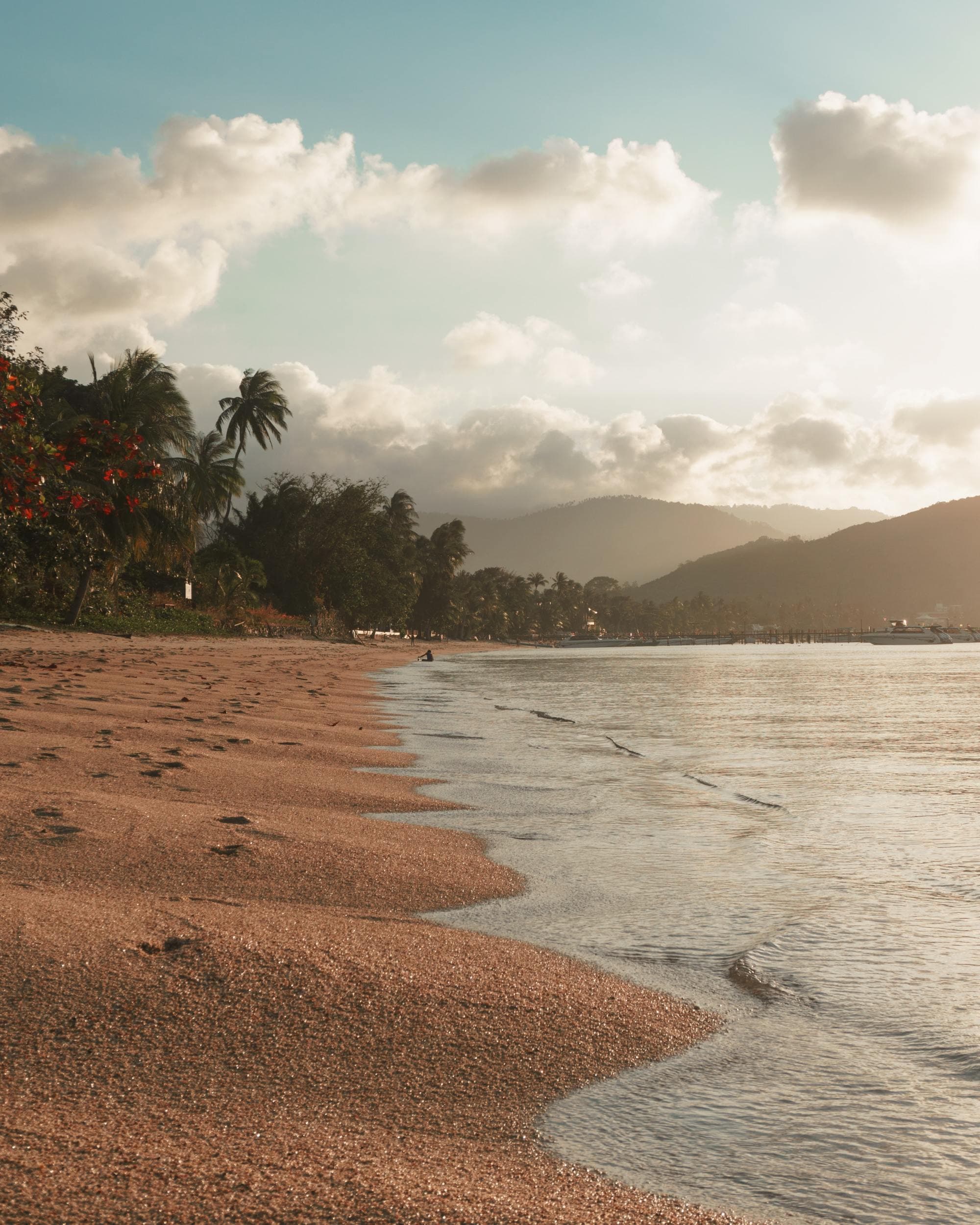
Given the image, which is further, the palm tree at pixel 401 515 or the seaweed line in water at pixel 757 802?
the palm tree at pixel 401 515

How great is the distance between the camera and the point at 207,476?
42.4 metres

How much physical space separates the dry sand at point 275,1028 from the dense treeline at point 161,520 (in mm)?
6633

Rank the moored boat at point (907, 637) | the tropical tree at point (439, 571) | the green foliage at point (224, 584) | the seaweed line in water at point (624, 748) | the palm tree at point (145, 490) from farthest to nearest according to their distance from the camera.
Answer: the moored boat at point (907, 637), the tropical tree at point (439, 571), the green foliage at point (224, 584), the palm tree at point (145, 490), the seaweed line in water at point (624, 748)

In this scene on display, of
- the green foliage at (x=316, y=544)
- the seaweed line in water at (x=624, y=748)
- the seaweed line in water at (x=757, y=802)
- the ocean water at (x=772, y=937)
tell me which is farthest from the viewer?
the green foliage at (x=316, y=544)

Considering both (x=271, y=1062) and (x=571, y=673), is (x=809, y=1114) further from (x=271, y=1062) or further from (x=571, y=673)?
(x=571, y=673)

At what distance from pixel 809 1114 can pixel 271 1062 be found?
146 cm

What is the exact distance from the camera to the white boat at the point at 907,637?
172750mm

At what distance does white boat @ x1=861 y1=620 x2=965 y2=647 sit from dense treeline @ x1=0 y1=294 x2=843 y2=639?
119774 millimetres

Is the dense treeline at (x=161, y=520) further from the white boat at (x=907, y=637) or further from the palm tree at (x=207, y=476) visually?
the white boat at (x=907, y=637)

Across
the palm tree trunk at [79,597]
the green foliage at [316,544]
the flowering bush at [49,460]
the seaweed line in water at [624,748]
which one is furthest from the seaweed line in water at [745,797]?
the green foliage at [316,544]

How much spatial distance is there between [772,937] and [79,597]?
29164 mm

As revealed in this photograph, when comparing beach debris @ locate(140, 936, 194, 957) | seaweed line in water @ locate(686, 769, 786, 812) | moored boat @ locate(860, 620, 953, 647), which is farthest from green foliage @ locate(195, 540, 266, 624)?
moored boat @ locate(860, 620, 953, 647)

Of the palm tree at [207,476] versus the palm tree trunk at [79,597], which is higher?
the palm tree at [207,476]

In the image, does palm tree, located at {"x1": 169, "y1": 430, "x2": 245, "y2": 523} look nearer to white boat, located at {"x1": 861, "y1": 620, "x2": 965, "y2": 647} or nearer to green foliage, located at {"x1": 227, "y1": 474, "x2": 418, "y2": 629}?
green foliage, located at {"x1": 227, "y1": 474, "x2": 418, "y2": 629}
